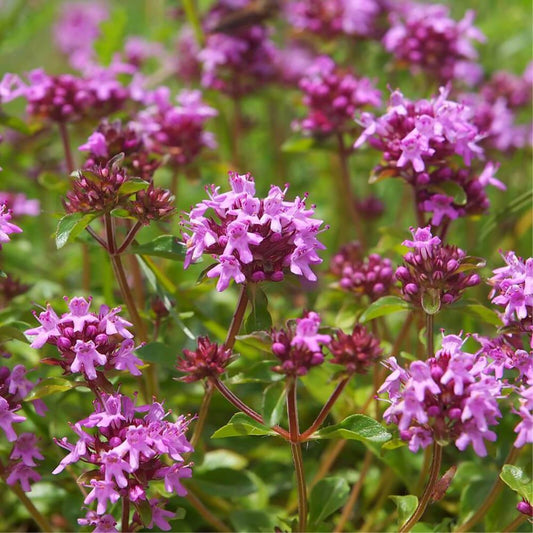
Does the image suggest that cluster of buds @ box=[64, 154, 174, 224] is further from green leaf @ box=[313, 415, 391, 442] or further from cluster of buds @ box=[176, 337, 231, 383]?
green leaf @ box=[313, 415, 391, 442]

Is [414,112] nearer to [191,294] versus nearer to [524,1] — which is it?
[191,294]

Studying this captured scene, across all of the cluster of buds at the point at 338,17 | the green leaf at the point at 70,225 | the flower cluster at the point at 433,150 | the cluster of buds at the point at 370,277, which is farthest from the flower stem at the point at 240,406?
the cluster of buds at the point at 338,17

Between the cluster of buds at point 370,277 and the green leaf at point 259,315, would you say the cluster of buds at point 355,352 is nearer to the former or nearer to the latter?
the green leaf at point 259,315

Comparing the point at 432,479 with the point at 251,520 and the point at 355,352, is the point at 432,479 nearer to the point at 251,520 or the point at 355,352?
the point at 355,352

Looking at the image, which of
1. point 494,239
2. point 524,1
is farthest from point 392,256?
point 524,1

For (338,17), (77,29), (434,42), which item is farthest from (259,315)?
(77,29)
